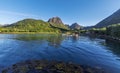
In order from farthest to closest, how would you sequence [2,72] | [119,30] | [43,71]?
[119,30]
[43,71]
[2,72]

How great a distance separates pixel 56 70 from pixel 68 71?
2.95 meters

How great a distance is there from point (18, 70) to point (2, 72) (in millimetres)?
3468

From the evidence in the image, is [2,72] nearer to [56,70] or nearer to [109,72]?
[56,70]

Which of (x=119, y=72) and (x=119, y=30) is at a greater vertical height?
(x=119, y=30)

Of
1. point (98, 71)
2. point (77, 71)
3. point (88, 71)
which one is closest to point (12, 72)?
point (77, 71)

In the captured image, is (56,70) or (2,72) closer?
(2,72)

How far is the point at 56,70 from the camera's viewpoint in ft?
107

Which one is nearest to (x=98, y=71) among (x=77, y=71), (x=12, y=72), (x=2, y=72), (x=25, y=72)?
(x=77, y=71)

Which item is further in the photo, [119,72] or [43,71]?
[119,72]

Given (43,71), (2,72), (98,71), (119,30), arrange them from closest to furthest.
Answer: (2,72), (43,71), (98,71), (119,30)

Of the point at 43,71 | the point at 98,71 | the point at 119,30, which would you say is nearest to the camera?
the point at 43,71

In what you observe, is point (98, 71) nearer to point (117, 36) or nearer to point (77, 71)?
point (77, 71)

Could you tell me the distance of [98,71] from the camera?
1330 inches

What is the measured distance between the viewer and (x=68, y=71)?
32.1 metres
